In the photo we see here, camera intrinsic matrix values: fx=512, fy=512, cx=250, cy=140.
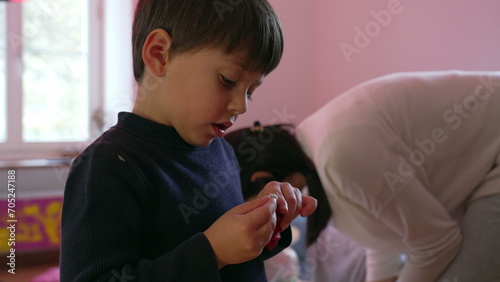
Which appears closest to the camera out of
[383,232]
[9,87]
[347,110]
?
[347,110]

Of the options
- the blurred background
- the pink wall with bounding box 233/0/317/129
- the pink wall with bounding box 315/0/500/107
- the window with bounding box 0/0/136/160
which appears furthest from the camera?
the window with bounding box 0/0/136/160

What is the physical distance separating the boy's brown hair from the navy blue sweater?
0.13 m

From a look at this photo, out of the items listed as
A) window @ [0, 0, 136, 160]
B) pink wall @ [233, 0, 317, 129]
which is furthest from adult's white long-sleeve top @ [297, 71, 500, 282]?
window @ [0, 0, 136, 160]

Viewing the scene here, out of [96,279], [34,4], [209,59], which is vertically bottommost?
[96,279]

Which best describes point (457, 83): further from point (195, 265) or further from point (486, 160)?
point (195, 265)

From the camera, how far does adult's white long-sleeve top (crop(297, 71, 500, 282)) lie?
48.1 inches

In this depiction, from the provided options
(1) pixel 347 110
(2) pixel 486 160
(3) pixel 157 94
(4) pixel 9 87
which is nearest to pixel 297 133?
(1) pixel 347 110

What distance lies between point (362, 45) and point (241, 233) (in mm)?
1989

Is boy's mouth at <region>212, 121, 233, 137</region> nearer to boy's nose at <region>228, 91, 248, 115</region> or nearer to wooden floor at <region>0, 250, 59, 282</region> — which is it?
boy's nose at <region>228, 91, 248, 115</region>

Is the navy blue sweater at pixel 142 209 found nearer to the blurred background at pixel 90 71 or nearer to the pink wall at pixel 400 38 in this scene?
the pink wall at pixel 400 38

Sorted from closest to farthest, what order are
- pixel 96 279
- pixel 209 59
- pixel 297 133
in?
pixel 96 279, pixel 209 59, pixel 297 133

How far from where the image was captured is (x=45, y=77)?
135 inches

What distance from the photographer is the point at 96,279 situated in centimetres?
56

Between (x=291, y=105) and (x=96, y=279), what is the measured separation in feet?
8.00
